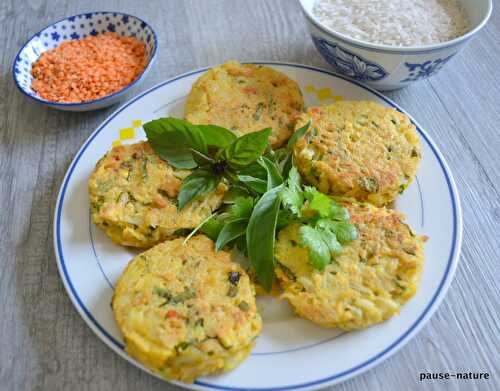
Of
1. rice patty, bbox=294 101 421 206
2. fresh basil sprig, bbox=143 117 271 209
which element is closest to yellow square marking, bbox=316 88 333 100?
rice patty, bbox=294 101 421 206

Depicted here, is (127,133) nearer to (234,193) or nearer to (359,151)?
A: (234,193)

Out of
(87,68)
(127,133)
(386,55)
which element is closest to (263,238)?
(127,133)

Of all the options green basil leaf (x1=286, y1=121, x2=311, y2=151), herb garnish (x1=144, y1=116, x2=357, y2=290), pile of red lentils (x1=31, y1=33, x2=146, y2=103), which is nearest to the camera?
herb garnish (x1=144, y1=116, x2=357, y2=290)

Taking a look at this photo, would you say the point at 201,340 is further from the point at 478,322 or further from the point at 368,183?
the point at 478,322

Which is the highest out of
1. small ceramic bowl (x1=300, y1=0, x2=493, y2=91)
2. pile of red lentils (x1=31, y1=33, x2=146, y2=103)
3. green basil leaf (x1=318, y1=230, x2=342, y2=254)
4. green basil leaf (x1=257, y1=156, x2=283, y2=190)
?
small ceramic bowl (x1=300, y1=0, x2=493, y2=91)

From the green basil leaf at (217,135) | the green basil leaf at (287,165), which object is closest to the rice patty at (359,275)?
the green basil leaf at (287,165)

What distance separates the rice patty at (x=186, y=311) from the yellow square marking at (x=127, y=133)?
2.63 feet

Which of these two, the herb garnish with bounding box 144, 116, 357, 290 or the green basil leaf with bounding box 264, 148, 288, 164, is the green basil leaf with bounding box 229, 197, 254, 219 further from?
the green basil leaf with bounding box 264, 148, 288, 164

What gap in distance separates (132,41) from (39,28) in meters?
0.88

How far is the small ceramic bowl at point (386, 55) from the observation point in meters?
2.49

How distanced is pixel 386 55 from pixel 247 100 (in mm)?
772

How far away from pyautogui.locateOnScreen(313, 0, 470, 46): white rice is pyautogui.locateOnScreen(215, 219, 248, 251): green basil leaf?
52.4 inches

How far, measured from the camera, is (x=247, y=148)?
7.24 feet

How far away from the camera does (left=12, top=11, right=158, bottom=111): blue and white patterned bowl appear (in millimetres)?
2874
